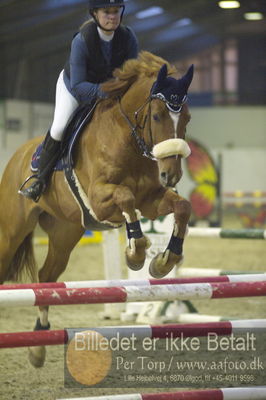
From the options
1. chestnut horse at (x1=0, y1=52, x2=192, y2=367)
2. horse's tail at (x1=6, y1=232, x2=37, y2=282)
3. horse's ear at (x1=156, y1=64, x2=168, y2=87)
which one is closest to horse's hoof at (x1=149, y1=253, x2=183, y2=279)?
chestnut horse at (x1=0, y1=52, x2=192, y2=367)

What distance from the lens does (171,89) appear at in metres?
3.52

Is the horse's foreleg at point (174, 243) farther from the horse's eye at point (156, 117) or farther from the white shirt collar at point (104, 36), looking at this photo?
the white shirt collar at point (104, 36)

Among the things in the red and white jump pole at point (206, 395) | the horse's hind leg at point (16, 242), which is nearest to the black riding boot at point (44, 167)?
the horse's hind leg at point (16, 242)

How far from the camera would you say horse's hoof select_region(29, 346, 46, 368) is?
422cm

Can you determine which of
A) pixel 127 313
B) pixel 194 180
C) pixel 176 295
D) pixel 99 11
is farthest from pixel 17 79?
pixel 176 295

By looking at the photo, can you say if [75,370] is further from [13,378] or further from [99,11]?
[99,11]

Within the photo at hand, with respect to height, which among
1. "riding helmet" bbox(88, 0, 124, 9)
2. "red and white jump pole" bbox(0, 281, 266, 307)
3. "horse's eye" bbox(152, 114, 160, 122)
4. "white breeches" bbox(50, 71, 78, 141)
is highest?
"riding helmet" bbox(88, 0, 124, 9)

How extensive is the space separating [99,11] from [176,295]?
5.79 ft

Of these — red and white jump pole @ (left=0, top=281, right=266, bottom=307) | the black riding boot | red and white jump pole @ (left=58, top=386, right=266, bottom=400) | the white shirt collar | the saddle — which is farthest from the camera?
the black riding boot

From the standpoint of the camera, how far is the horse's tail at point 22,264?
4883 millimetres

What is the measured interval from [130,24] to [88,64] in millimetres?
10329

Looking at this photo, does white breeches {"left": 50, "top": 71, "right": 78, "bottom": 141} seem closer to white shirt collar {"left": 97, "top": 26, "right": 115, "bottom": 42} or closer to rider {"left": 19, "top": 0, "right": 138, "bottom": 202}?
rider {"left": 19, "top": 0, "right": 138, "bottom": 202}

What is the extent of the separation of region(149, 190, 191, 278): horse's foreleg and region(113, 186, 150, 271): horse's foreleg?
9cm

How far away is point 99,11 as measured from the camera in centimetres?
389
